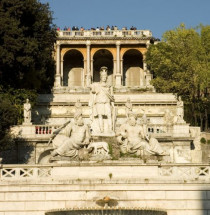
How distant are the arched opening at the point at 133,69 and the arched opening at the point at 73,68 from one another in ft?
16.5

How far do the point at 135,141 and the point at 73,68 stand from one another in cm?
4745

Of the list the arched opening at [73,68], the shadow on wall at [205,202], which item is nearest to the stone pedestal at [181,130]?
the shadow on wall at [205,202]

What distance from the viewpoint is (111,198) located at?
24656 millimetres

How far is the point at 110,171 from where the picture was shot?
2695cm

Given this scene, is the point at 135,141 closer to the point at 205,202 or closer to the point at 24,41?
the point at 205,202

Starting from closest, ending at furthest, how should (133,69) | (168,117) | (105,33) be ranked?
(168,117), (105,33), (133,69)

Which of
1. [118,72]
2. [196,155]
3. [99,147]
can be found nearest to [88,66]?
[118,72]

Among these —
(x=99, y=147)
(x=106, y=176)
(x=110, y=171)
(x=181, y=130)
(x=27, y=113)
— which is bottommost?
(x=106, y=176)

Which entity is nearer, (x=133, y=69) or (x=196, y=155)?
(x=196, y=155)

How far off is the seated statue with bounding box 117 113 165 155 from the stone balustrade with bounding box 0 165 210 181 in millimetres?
1137

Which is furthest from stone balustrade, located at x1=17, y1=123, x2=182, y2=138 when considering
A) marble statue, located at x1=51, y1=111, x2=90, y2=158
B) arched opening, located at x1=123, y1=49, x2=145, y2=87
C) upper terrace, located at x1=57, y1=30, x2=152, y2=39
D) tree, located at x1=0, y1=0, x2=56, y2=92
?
arched opening, located at x1=123, y1=49, x2=145, y2=87

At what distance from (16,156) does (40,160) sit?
1415mm

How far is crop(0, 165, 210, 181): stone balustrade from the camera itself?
87.5 feet

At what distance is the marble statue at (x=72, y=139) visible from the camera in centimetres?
2759
